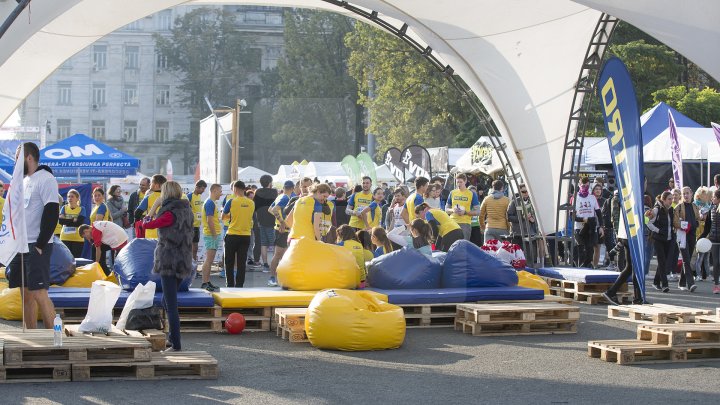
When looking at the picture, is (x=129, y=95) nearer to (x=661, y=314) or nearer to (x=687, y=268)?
(x=687, y=268)

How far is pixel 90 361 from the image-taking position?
26.0ft

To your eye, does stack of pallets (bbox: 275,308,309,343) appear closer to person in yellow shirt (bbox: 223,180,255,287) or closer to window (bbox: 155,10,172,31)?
person in yellow shirt (bbox: 223,180,255,287)

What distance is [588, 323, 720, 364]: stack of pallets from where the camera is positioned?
9.10 meters

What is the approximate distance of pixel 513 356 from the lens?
31.2 ft

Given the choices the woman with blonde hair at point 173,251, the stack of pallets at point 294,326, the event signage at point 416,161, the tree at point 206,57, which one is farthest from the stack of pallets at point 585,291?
the tree at point 206,57

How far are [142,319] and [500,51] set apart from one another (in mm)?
Result: 7878

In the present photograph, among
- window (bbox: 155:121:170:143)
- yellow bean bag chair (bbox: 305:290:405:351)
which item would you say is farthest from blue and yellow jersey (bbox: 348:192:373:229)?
window (bbox: 155:121:170:143)

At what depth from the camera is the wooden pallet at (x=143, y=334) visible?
8.62 m

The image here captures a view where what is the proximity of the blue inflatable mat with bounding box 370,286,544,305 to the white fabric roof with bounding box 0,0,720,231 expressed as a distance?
175 inches

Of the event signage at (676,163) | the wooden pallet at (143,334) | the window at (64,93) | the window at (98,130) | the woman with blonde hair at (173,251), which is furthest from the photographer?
the window at (64,93)

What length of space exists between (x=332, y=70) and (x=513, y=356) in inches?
2428

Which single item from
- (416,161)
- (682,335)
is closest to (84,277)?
(682,335)

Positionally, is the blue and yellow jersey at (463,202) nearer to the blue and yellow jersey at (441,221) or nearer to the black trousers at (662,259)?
the blue and yellow jersey at (441,221)

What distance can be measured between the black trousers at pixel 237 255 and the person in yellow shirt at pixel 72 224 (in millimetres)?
2326
